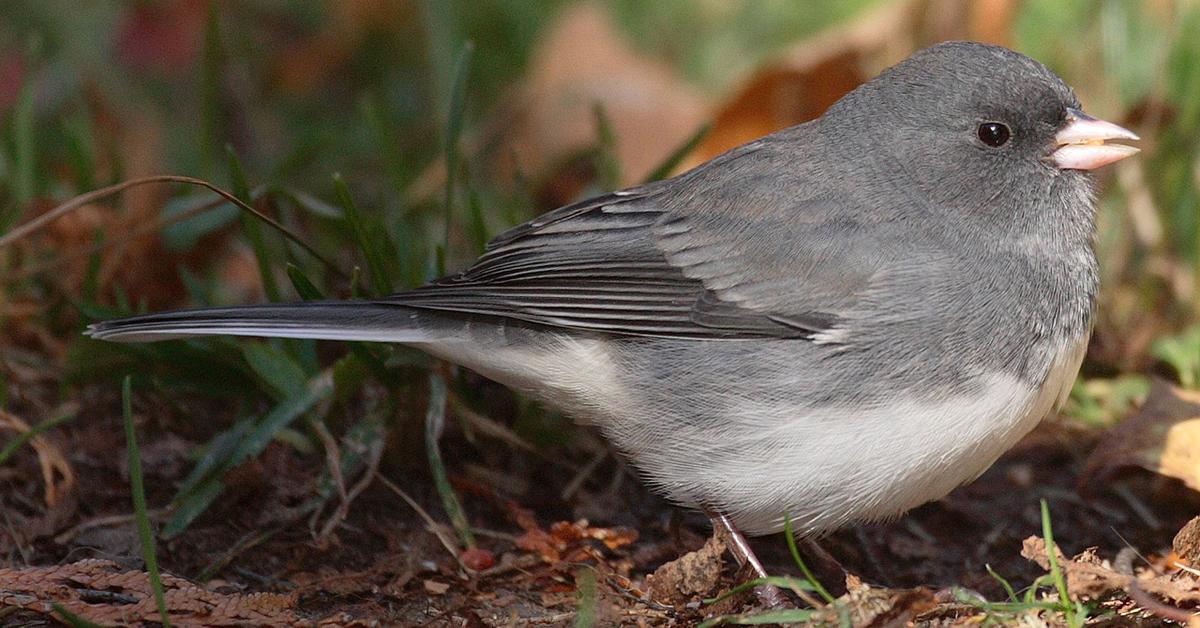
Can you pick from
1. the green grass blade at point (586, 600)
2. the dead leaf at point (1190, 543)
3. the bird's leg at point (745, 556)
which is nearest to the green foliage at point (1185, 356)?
the dead leaf at point (1190, 543)

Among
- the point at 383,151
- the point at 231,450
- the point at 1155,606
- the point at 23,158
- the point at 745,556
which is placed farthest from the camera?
the point at 383,151

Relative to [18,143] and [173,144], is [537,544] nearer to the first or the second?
[18,143]

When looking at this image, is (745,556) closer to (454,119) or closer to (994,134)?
(994,134)

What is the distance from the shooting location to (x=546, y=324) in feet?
8.50

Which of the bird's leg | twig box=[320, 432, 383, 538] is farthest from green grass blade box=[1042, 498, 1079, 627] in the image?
twig box=[320, 432, 383, 538]

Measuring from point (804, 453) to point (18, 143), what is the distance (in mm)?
2258

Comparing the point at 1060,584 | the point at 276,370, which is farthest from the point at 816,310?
the point at 276,370

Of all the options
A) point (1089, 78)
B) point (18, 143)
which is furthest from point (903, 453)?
point (18, 143)

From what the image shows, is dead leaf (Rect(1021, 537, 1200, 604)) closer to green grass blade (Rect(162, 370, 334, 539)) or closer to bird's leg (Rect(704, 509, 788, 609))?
bird's leg (Rect(704, 509, 788, 609))

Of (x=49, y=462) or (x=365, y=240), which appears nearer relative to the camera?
(x=49, y=462)

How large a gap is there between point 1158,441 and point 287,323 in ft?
6.05

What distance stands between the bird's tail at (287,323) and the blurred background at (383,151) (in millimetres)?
182

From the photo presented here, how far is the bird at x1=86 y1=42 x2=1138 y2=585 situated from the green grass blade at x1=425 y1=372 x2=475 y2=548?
0.17 meters

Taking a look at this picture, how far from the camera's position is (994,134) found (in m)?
2.61
